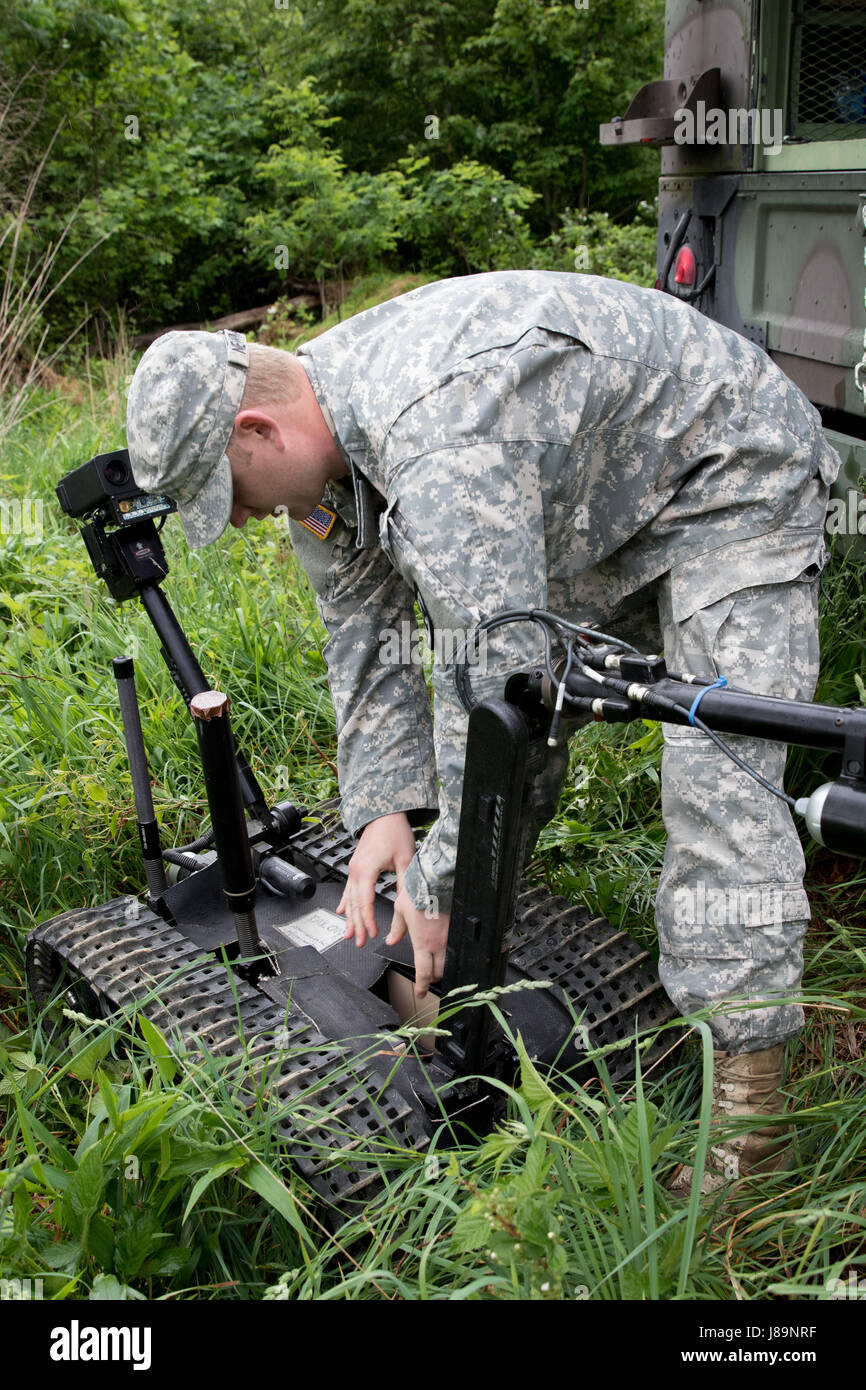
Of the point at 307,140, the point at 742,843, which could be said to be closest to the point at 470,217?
the point at 307,140

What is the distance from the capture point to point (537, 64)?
14352mm

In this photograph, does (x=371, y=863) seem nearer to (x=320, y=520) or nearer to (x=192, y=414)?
(x=320, y=520)

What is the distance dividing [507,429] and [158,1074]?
1.39m

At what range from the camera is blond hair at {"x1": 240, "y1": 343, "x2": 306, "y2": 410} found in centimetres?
241

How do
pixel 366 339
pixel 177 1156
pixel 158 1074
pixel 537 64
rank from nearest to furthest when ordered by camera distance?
pixel 177 1156
pixel 158 1074
pixel 366 339
pixel 537 64

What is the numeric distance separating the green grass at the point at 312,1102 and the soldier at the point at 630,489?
0.70ft

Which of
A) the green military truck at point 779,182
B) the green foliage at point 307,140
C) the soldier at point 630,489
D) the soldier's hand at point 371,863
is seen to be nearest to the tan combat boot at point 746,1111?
the soldier at point 630,489

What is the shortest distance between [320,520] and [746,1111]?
5.25 ft

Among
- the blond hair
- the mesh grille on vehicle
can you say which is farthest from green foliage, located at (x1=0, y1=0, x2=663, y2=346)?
the blond hair

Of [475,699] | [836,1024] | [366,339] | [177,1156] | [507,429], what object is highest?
[366,339]

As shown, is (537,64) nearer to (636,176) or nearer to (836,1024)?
(636,176)

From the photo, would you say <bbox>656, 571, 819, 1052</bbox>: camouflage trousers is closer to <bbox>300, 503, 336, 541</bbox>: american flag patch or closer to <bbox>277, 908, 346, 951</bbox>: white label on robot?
<bbox>300, 503, 336, 541</bbox>: american flag patch

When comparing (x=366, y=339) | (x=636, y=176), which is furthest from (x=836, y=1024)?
(x=636, y=176)

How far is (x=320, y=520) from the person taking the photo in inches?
106
